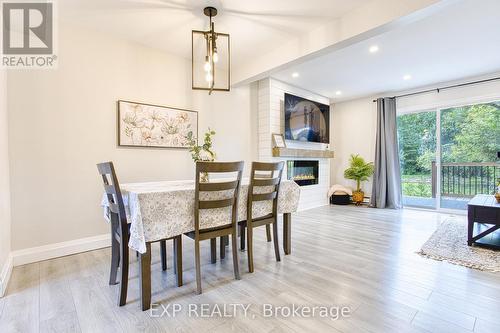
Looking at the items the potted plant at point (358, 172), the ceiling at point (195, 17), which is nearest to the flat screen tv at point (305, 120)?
the potted plant at point (358, 172)

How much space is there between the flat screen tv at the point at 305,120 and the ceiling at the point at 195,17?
5.69ft

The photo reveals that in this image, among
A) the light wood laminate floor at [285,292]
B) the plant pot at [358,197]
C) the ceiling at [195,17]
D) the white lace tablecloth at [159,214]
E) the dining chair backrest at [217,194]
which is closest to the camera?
the light wood laminate floor at [285,292]

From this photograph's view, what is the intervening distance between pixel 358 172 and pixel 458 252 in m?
3.01

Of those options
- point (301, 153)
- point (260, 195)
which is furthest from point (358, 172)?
point (260, 195)

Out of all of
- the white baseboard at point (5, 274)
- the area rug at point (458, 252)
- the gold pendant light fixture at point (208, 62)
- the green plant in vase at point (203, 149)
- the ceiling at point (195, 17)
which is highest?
the ceiling at point (195, 17)

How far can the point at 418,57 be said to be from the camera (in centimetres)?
354

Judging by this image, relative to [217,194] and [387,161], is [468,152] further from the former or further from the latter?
[217,194]

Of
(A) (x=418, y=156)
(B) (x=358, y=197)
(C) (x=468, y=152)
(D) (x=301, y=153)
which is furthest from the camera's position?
(B) (x=358, y=197)

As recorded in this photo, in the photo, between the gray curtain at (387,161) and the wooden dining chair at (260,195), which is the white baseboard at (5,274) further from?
the gray curtain at (387,161)

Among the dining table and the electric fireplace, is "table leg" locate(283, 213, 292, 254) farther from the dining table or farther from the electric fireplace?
the electric fireplace

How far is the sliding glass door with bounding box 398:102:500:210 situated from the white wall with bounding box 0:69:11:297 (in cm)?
631

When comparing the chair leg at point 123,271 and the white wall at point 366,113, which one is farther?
the white wall at point 366,113

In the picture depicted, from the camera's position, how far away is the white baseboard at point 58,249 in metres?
2.45

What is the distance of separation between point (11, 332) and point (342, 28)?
3631 mm
